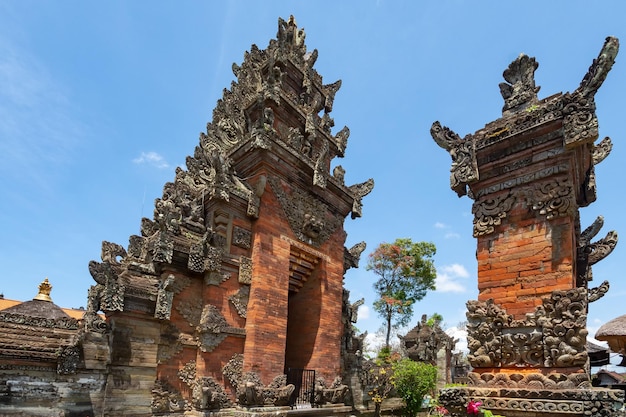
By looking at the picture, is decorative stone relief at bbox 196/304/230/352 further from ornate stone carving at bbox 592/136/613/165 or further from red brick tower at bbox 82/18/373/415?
ornate stone carving at bbox 592/136/613/165

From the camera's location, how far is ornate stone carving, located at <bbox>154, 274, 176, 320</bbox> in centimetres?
879

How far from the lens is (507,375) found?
4207mm

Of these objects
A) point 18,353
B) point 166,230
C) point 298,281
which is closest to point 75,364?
point 18,353

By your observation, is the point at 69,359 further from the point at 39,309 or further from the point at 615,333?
the point at 615,333

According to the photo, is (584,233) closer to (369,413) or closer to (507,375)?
(507,375)

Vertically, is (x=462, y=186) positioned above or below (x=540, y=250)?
above

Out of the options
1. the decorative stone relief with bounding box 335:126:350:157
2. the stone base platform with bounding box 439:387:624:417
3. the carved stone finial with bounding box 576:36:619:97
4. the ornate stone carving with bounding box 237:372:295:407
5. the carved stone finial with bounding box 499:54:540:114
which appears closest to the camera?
the stone base platform with bounding box 439:387:624:417

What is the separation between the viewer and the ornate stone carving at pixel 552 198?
4.49 m

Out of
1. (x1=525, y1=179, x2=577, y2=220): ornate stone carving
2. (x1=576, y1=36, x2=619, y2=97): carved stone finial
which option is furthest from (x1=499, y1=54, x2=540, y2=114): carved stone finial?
(x1=525, y1=179, x2=577, y2=220): ornate stone carving

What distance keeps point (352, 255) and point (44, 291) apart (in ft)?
34.0

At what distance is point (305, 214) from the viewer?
12.3m

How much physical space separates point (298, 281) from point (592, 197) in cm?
892

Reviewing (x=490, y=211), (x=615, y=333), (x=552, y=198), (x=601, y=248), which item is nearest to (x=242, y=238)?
(x=490, y=211)

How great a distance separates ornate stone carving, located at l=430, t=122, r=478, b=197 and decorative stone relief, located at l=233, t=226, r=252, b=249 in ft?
20.9
